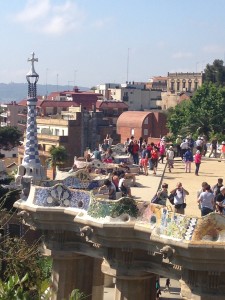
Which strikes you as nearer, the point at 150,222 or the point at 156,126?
the point at 150,222

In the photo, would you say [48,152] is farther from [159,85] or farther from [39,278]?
[159,85]

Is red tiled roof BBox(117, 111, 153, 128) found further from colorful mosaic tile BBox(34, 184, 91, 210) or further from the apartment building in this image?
colorful mosaic tile BBox(34, 184, 91, 210)

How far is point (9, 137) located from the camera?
84.3 metres

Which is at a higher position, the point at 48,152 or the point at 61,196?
the point at 61,196

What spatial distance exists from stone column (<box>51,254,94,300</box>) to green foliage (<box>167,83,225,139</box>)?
3722 centimetres

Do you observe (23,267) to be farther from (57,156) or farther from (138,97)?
(138,97)

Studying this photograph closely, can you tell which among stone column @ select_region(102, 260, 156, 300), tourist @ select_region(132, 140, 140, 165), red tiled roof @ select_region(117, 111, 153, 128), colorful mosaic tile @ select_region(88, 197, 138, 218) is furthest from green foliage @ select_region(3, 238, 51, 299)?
red tiled roof @ select_region(117, 111, 153, 128)

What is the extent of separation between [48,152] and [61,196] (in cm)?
5411

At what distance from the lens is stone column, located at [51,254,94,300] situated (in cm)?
1458

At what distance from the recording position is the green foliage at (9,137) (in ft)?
276

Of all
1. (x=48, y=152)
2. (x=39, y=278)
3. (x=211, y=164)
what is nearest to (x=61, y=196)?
(x=39, y=278)

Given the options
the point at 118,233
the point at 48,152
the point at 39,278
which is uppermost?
the point at 118,233

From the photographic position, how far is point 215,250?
11.2m

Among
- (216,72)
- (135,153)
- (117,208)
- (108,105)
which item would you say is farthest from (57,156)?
(117,208)
